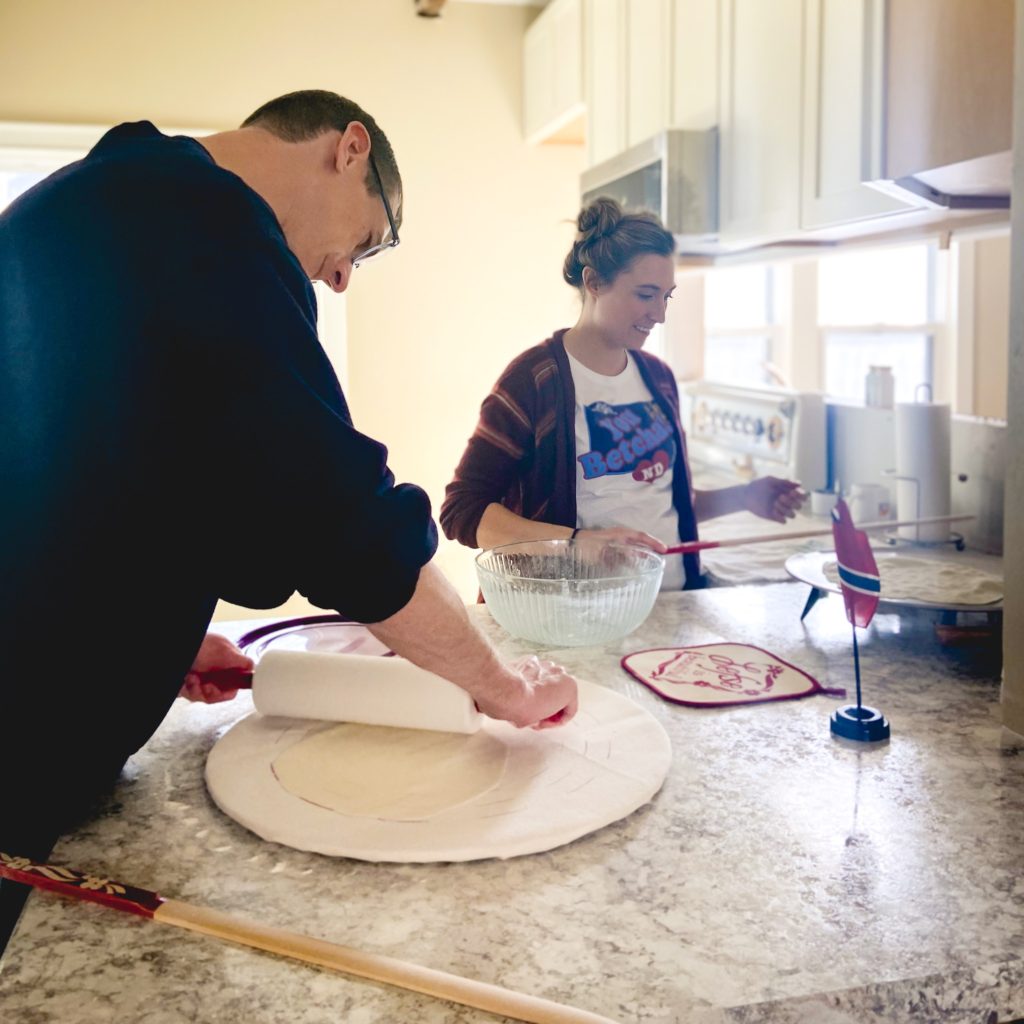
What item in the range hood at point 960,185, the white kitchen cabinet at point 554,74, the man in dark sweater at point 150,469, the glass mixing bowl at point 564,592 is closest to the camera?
the man in dark sweater at point 150,469

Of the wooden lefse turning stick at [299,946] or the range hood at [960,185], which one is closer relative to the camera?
the wooden lefse turning stick at [299,946]

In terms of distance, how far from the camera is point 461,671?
1.00 meters

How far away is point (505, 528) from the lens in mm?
1854

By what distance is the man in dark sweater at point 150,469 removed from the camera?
0.89 metres

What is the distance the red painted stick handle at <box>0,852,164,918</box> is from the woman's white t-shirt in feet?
4.16

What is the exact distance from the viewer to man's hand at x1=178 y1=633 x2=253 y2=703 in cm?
121

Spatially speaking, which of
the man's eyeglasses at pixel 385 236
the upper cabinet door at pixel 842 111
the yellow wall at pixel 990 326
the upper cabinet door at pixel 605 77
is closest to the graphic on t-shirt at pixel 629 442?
the upper cabinet door at pixel 842 111

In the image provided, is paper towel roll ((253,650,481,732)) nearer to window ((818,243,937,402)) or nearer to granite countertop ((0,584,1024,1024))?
granite countertop ((0,584,1024,1024))

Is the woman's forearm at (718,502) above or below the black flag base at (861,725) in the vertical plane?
above

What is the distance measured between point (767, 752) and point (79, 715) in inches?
25.9

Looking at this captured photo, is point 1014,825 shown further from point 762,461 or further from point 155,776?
point 762,461

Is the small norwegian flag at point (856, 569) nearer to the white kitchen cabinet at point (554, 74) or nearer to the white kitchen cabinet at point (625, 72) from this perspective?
the white kitchen cabinet at point (625, 72)

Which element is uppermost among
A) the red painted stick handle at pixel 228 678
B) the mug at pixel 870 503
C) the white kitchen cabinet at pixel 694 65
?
the white kitchen cabinet at pixel 694 65

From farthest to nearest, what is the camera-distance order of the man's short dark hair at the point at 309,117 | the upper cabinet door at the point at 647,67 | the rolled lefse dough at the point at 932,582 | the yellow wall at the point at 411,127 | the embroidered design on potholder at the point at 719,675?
the yellow wall at the point at 411,127
the upper cabinet door at the point at 647,67
the rolled lefse dough at the point at 932,582
the embroidered design on potholder at the point at 719,675
the man's short dark hair at the point at 309,117
